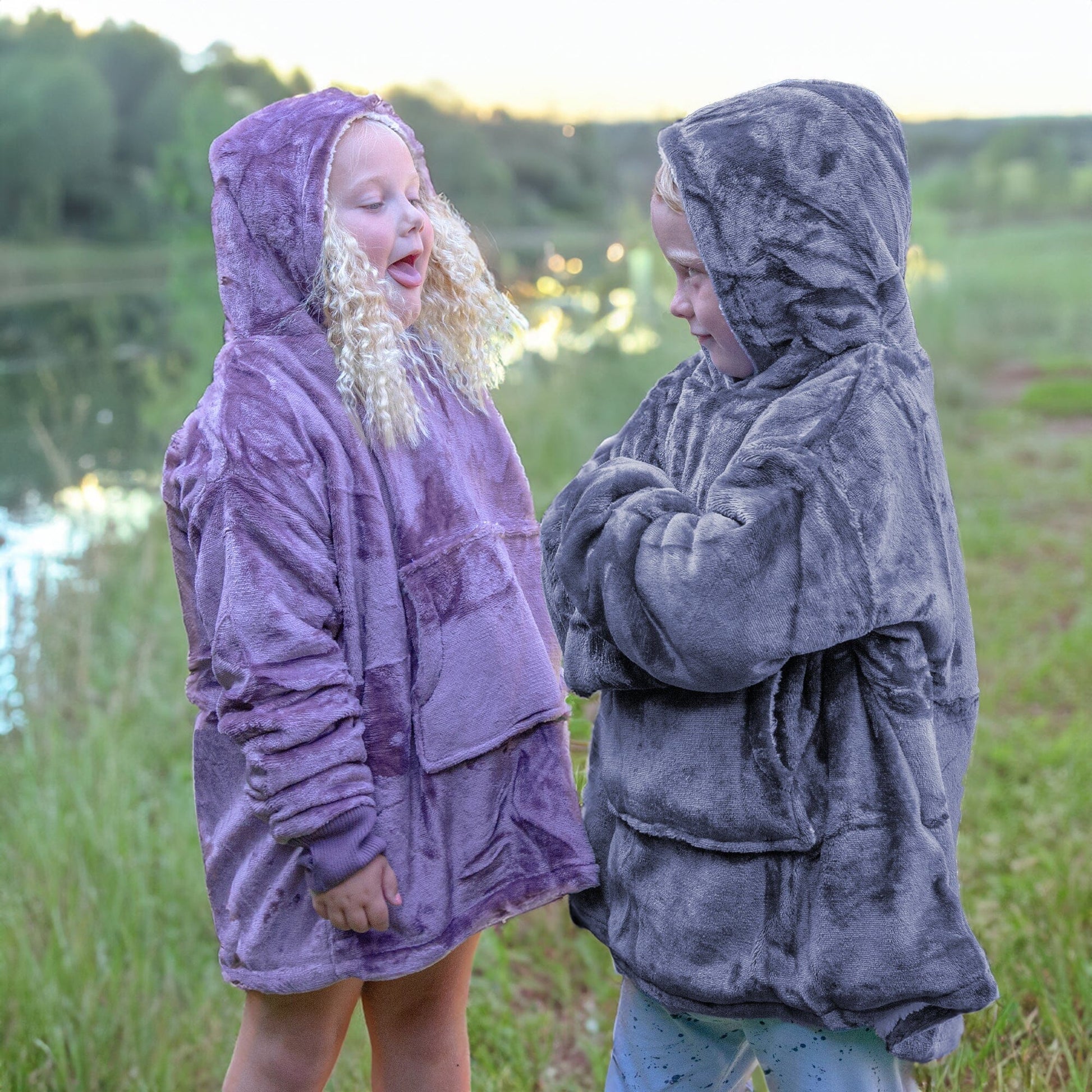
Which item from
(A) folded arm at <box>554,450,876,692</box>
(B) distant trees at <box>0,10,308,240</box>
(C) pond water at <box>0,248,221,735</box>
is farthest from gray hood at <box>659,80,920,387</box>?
(B) distant trees at <box>0,10,308,240</box>

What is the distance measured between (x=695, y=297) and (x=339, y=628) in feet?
2.00

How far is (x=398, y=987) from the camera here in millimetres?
1719

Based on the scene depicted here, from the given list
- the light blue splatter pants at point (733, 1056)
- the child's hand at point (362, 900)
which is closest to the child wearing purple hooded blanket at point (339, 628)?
the child's hand at point (362, 900)

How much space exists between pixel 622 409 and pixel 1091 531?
2.79 meters

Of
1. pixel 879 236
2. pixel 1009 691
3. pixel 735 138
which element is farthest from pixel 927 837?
pixel 1009 691

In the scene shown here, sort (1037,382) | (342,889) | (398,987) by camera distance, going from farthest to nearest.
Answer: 1. (1037,382)
2. (398,987)
3. (342,889)

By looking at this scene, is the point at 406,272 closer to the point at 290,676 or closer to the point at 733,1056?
the point at 290,676

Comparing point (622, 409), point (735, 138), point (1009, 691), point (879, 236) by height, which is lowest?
point (1009, 691)

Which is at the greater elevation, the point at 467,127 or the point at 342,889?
the point at 467,127

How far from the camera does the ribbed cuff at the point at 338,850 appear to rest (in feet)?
4.79

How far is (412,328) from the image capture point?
1.78 m

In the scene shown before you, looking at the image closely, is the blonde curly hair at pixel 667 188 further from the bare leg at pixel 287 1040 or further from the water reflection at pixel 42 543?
the water reflection at pixel 42 543

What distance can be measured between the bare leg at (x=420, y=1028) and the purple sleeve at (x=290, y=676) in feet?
1.13

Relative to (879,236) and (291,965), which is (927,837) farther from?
(291,965)
